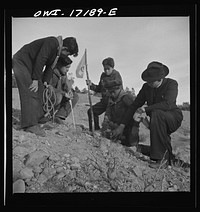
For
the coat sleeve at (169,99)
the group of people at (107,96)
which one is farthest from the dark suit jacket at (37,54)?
the coat sleeve at (169,99)

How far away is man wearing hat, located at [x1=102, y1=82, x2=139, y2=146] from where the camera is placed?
1.81 metres

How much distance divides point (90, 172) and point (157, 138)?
0.46 metres

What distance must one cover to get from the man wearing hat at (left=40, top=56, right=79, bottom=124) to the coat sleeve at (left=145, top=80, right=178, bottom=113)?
0.49m

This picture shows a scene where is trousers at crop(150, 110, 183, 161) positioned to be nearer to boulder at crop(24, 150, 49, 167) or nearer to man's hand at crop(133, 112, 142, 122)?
man's hand at crop(133, 112, 142, 122)

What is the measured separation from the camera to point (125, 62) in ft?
5.94

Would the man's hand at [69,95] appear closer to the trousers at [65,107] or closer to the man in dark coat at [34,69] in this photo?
the trousers at [65,107]

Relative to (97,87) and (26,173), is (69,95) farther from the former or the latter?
(26,173)

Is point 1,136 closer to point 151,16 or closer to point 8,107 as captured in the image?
point 8,107

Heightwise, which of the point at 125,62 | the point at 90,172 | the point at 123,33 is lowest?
the point at 90,172

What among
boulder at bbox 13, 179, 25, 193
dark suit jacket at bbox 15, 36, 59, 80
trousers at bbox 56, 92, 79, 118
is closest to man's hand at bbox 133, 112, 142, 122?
trousers at bbox 56, 92, 79, 118

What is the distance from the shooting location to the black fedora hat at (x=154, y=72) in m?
1.80
